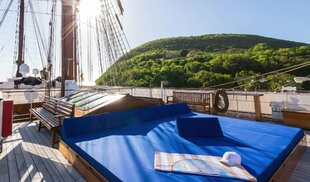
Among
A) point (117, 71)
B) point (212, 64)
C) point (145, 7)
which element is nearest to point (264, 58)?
point (212, 64)

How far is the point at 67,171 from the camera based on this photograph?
271 cm

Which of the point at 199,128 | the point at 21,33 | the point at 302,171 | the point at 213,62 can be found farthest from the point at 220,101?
the point at 213,62

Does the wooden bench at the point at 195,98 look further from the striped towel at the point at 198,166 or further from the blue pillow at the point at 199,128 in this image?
the striped towel at the point at 198,166

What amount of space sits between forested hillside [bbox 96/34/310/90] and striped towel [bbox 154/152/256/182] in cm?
2440

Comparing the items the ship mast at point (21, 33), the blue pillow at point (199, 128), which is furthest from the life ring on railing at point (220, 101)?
the ship mast at point (21, 33)

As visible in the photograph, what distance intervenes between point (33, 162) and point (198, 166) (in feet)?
8.28

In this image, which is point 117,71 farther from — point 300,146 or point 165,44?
point 165,44

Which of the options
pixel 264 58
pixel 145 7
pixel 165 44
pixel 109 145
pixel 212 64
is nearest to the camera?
pixel 109 145

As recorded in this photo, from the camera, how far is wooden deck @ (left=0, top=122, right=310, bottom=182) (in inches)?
101

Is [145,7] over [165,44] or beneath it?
beneath

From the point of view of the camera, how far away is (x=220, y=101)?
6746mm

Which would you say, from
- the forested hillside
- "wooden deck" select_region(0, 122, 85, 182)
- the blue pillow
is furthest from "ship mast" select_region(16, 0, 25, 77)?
the forested hillside

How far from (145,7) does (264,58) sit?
36.6 meters

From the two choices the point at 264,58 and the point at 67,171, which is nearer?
the point at 67,171
